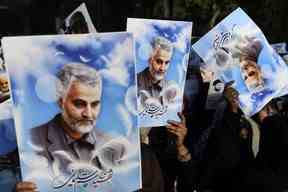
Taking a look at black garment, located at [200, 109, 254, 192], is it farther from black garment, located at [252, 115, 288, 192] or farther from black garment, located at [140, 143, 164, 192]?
black garment, located at [140, 143, 164, 192]

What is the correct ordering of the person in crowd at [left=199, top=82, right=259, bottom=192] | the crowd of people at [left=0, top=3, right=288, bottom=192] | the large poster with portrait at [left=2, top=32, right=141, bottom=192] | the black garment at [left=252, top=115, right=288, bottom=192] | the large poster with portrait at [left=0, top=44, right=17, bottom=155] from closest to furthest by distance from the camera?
the large poster with portrait at [left=2, top=32, right=141, bottom=192] < the large poster with portrait at [left=0, top=44, right=17, bottom=155] < the crowd of people at [left=0, top=3, right=288, bottom=192] < the person in crowd at [left=199, top=82, right=259, bottom=192] < the black garment at [left=252, top=115, right=288, bottom=192]

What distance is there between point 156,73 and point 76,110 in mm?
670

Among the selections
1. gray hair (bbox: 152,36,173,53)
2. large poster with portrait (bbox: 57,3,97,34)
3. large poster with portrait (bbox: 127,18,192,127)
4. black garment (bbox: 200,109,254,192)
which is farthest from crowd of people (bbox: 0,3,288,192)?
large poster with portrait (bbox: 57,3,97,34)

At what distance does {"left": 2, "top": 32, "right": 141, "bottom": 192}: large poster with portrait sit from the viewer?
227cm

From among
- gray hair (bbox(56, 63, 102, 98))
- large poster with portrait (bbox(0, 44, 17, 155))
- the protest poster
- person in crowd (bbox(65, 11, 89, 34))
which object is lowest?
large poster with portrait (bbox(0, 44, 17, 155))

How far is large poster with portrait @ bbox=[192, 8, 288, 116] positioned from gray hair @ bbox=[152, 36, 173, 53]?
33cm

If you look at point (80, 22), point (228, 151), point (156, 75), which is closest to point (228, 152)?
point (228, 151)

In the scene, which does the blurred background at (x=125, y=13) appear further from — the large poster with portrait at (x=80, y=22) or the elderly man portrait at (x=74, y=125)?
the elderly man portrait at (x=74, y=125)

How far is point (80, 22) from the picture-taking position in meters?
3.11

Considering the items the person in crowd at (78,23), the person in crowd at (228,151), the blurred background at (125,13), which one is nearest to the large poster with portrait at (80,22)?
the person in crowd at (78,23)

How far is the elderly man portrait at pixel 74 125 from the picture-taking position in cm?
233

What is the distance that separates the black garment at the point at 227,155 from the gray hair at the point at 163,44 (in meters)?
0.67

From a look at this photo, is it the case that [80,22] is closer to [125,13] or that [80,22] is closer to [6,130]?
[6,130]

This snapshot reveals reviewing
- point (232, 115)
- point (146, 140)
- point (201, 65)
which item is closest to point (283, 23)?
point (201, 65)
